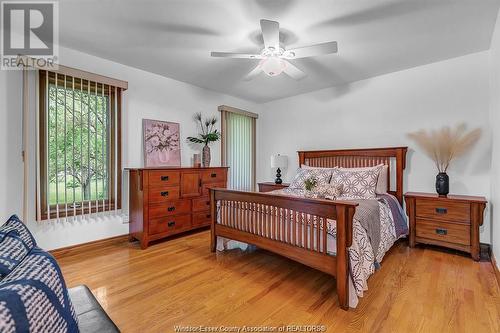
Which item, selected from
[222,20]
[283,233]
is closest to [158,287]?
[283,233]

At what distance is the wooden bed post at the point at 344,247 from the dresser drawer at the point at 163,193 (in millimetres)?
2312

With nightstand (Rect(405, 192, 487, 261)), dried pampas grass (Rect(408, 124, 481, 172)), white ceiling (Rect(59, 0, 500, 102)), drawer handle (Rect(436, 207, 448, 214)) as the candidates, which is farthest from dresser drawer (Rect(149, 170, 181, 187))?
dried pampas grass (Rect(408, 124, 481, 172))

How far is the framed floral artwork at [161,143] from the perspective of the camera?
138 inches

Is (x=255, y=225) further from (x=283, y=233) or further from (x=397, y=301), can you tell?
(x=397, y=301)

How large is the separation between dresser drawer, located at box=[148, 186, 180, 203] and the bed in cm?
69

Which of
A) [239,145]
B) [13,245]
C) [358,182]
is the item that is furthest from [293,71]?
[13,245]

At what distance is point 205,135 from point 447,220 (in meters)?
3.56

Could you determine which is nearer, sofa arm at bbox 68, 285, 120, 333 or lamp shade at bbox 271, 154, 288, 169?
sofa arm at bbox 68, 285, 120, 333

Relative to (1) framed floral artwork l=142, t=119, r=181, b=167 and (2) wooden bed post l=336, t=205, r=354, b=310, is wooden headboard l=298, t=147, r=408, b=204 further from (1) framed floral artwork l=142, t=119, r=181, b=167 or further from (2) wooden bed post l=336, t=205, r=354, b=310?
(1) framed floral artwork l=142, t=119, r=181, b=167

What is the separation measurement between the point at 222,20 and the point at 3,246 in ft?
7.43

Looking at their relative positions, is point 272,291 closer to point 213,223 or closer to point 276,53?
point 213,223

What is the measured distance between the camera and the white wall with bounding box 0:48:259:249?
2.48m

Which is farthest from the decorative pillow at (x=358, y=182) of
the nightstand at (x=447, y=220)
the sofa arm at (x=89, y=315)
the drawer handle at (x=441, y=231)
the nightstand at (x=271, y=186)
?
the sofa arm at (x=89, y=315)

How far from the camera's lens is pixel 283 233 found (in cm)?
229
